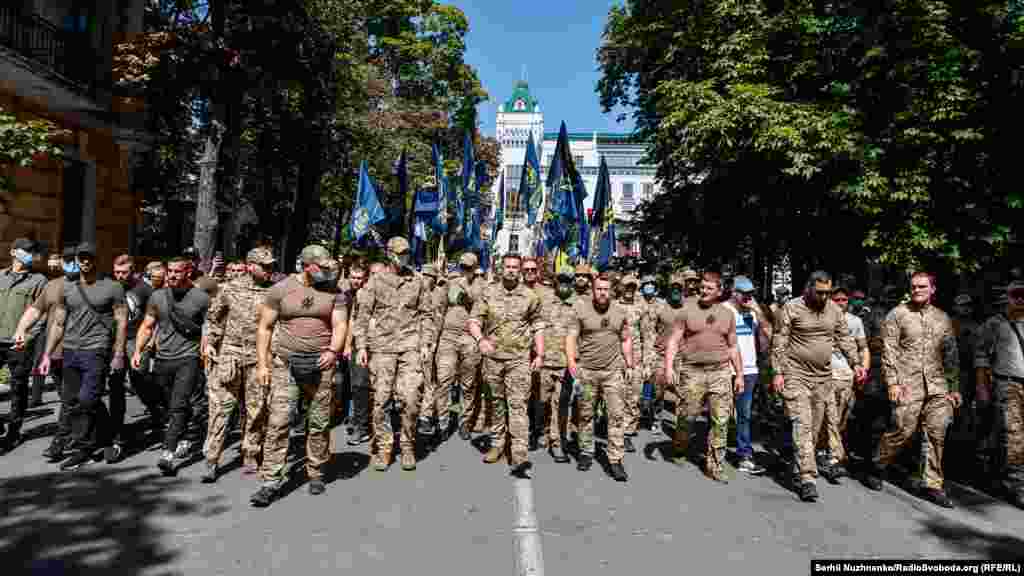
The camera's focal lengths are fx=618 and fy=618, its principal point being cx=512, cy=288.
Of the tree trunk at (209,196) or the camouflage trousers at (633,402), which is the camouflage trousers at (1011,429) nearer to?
the camouflage trousers at (633,402)

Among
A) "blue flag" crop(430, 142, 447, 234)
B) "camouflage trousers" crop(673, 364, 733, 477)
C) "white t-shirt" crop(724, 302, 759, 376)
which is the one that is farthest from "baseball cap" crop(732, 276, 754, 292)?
"blue flag" crop(430, 142, 447, 234)

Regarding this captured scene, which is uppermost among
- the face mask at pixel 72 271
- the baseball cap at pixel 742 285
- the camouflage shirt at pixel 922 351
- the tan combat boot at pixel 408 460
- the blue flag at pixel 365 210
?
the blue flag at pixel 365 210

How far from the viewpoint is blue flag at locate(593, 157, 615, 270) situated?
525 inches

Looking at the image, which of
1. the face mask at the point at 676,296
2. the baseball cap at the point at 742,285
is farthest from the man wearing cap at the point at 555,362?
the face mask at the point at 676,296

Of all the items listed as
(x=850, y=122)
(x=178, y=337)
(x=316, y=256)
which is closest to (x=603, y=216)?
(x=850, y=122)

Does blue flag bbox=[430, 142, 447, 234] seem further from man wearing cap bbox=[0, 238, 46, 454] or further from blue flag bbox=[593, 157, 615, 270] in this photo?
man wearing cap bbox=[0, 238, 46, 454]

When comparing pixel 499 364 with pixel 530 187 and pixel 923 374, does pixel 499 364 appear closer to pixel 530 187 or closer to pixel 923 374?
pixel 923 374

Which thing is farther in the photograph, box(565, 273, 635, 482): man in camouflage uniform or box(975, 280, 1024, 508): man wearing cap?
box(565, 273, 635, 482): man in camouflage uniform

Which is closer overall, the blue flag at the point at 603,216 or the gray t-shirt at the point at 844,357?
the gray t-shirt at the point at 844,357

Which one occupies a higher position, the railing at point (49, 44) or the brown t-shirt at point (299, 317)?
the railing at point (49, 44)

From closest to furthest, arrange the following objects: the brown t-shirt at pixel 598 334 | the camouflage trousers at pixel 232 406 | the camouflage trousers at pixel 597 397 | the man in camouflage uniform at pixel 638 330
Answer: the camouflage trousers at pixel 232 406
the camouflage trousers at pixel 597 397
the brown t-shirt at pixel 598 334
the man in camouflage uniform at pixel 638 330

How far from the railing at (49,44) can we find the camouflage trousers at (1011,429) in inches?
590

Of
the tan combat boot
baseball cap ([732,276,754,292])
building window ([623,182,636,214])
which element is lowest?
the tan combat boot

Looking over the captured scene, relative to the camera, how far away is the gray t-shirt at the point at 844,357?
6.54m
